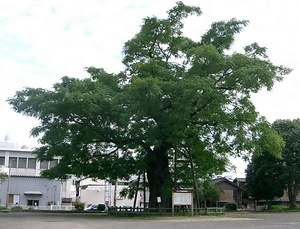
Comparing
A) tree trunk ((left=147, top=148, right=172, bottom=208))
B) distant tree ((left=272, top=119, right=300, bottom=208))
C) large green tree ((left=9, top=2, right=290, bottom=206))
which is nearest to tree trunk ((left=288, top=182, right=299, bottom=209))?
distant tree ((left=272, top=119, right=300, bottom=208))

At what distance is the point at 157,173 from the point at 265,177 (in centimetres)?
2926

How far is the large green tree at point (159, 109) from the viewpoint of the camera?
87.7 feet

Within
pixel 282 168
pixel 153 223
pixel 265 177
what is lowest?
pixel 153 223

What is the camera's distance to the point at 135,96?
27.0 m

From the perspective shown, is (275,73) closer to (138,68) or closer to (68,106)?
(138,68)

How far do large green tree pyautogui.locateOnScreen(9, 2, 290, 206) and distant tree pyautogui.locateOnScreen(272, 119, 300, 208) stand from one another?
2287cm

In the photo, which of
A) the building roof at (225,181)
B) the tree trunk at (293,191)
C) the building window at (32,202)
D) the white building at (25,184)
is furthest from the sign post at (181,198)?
the building roof at (225,181)

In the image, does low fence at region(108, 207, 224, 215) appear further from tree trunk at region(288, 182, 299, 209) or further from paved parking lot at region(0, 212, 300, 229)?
tree trunk at region(288, 182, 299, 209)

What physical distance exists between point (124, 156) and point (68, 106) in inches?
313

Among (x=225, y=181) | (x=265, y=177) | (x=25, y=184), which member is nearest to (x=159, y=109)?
(x=265, y=177)

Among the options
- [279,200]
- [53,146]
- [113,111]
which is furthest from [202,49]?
[279,200]

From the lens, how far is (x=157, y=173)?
32719 millimetres

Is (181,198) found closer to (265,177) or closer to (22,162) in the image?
(265,177)

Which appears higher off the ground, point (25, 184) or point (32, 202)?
point (25, 184)
